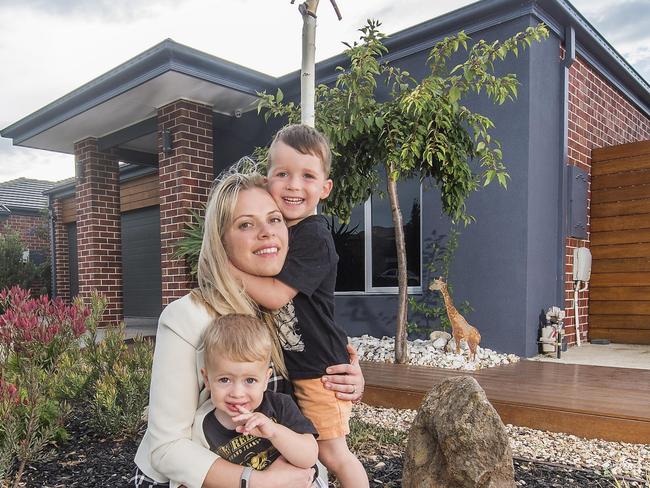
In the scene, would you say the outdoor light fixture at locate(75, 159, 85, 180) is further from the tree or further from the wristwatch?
the wristwatch

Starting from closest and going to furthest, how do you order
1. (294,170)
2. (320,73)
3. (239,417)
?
(239,417), (294,170), (320,73)

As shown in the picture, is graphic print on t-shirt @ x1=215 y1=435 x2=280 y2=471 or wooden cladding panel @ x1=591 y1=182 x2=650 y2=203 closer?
graphic print on t-shirt @ x1=215 y1=435 x2=280 y2=471

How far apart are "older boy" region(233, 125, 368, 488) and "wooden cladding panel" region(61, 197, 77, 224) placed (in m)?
12.7

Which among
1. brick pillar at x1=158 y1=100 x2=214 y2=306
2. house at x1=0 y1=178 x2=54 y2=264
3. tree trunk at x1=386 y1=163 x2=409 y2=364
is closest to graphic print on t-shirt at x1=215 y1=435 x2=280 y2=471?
tree trunk at x1=386 y1=163 x2=409 y2=364

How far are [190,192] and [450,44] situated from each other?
12.7 feet

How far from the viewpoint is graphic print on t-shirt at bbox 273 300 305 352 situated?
1590mm

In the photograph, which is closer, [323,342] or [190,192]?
[323,342]

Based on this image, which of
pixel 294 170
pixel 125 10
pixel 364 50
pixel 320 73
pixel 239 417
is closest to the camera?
pixel 239 417

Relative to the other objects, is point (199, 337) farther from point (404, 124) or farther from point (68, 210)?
point (68, 210)

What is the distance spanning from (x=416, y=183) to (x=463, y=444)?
443 cm

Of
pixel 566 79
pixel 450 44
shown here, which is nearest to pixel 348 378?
pixel 450 44

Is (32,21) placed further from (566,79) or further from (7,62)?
(566,79)

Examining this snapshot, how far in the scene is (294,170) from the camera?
180 cm

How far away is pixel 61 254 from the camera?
12.4 m
